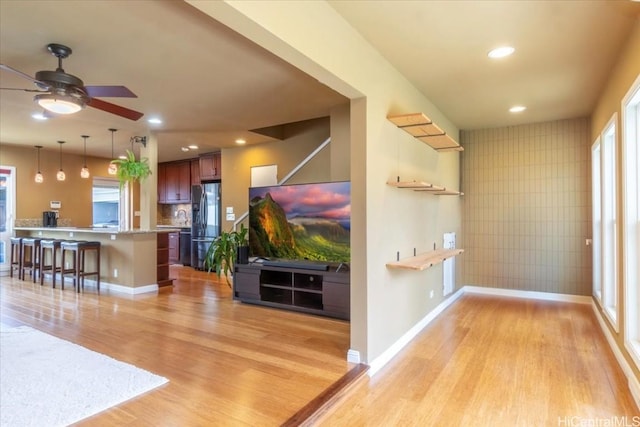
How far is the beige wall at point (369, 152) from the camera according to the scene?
202cm

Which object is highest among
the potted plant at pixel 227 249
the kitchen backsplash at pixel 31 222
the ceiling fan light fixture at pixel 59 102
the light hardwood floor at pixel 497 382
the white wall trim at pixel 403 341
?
the ceiling fan light fixture at pixel 59 102

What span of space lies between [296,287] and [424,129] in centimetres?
238

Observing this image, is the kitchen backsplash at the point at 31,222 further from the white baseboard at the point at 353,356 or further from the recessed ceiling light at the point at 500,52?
the recessed ceiling light at the point at 500,52

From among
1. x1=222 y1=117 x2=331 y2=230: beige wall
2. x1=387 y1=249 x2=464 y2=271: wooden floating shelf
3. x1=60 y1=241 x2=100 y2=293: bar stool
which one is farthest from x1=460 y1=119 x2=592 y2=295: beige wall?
x1=60 y1=241 x2=100 y2=293: bar stool

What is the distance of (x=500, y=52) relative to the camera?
3020 mm

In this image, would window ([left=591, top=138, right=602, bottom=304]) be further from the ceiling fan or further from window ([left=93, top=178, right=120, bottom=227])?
window ([left=93, top=178, right=120, bottom=227])

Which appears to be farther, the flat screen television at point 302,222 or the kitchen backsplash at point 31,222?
the kitchen backsplash at point 31,222

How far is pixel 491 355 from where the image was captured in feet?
10.8

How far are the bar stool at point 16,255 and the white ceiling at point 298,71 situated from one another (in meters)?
3.09

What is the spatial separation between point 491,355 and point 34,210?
28.5ft

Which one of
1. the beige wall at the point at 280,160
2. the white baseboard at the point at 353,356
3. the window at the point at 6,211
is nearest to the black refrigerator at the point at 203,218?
the beige wall at the point at 280,160

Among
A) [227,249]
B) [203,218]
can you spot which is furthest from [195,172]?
[227,249]

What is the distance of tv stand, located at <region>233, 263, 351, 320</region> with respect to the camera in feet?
13.6

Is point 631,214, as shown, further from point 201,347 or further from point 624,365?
point 201,347
